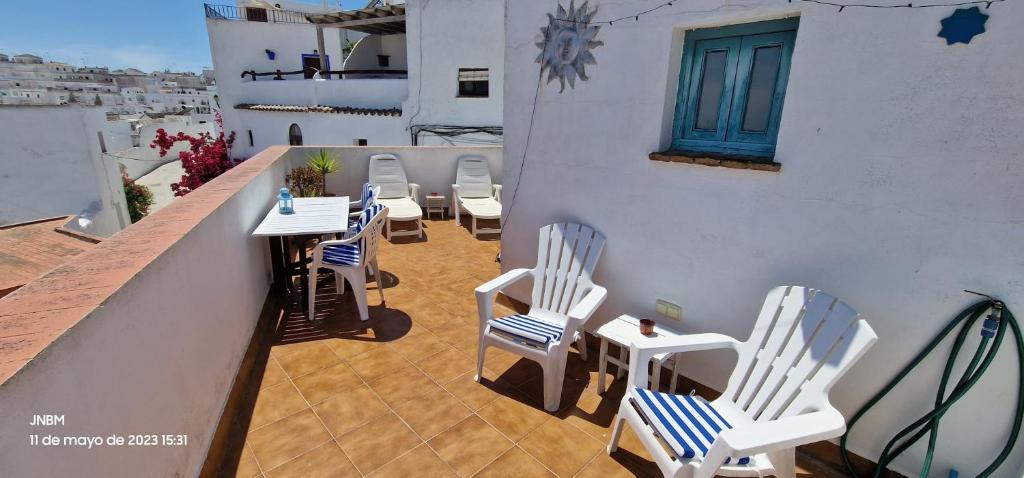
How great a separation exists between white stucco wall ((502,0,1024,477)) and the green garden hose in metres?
0.04

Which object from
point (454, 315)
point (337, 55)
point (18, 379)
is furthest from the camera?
point (337, 55)

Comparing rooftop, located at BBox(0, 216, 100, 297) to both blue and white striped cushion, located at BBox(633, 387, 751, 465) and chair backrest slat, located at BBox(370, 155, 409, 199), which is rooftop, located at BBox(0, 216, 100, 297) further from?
blue and white striped cushion, located at BBox(633, 387, 751, 465)

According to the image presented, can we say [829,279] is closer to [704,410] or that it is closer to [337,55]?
[704,410]

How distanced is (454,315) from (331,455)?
5.53 ft

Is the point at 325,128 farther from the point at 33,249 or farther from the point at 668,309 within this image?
the point at 668,309

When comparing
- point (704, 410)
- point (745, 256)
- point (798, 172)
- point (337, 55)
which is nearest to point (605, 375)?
point (704, 410)

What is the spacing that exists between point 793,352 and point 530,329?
4.65ft

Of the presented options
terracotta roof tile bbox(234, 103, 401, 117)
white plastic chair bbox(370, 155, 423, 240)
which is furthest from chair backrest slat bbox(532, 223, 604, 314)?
terracotta roof tile bbox(234, 103, 401, 117)

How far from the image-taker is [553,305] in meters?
3.29

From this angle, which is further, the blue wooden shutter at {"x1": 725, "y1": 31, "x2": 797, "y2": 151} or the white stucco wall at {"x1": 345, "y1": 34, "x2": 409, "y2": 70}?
the white stucco wall at {"x1": 345, "y1": 34, "x2": 409, "y2": 70}

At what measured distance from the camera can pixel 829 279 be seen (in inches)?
89.4

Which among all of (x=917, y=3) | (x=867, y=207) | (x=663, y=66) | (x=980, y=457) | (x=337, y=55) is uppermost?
(x=337, y=55)

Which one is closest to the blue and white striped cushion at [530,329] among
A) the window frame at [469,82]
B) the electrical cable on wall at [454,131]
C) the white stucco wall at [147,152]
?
the electrical cable on wall at [454,131]

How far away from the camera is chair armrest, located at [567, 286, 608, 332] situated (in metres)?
2.62
